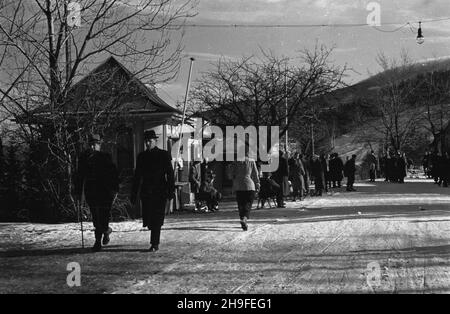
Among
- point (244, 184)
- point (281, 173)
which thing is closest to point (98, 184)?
point (244, 184)

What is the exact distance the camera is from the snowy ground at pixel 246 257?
22.3ft

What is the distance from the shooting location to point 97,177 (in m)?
9.52

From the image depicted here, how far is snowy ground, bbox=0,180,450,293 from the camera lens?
22.3 ft

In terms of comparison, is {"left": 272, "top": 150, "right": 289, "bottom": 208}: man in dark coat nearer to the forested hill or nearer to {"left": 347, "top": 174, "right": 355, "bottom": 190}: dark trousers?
{"left": 347, "top": 174, "right": 355, "bottom": 190}: dark trousers

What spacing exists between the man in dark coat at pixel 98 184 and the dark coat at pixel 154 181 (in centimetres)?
39

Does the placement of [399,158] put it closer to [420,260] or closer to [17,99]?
[17,99]

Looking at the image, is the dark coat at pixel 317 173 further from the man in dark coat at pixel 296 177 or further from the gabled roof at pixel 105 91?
the gabled roof at pixel 105 91

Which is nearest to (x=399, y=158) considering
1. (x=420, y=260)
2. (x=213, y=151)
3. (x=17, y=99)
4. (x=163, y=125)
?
(x=213, y=151)

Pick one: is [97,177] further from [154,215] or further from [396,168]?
[396,168]

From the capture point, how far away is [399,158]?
37938 millimetres

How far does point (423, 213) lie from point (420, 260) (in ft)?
24.1

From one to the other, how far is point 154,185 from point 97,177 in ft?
3.00

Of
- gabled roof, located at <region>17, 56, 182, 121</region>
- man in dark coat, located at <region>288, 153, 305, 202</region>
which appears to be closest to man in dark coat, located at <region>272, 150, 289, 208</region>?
man in dark coat, located at <region>288, 153, 305, 202</region>

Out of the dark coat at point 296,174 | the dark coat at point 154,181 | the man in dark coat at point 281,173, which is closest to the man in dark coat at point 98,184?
the dark coat at point 154,181
